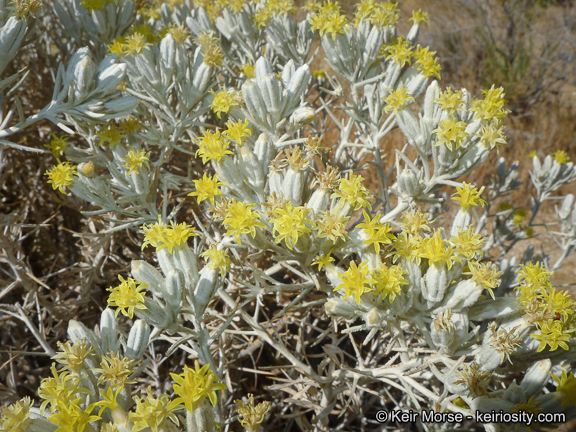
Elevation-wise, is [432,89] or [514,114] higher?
[432,89]

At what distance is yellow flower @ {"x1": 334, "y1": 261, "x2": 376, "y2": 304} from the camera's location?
1.22 meters

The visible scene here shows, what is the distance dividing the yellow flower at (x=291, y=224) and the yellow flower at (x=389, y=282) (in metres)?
0.25

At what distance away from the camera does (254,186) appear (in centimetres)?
155

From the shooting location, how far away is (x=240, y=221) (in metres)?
1.32

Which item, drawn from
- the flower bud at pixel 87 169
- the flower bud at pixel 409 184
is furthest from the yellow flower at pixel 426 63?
the flower bud at pixel 87 169

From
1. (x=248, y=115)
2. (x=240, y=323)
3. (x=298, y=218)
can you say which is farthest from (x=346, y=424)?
(x=248, y=115)

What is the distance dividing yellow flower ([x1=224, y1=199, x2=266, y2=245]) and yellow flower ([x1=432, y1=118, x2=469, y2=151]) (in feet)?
2.45

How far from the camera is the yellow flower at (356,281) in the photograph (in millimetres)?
1225

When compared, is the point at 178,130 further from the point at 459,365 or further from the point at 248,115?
the point at 459,365

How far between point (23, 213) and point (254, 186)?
178cm

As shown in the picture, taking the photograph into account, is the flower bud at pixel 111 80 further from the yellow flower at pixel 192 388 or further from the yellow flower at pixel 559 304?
the yellow flower at pixel 559 304

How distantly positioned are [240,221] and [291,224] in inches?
6.5

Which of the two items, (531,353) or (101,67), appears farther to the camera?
(101,67)

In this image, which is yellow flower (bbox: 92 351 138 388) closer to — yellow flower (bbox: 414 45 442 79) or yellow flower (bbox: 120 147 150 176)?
yellow flower (bbox: 120 147 150 176)
